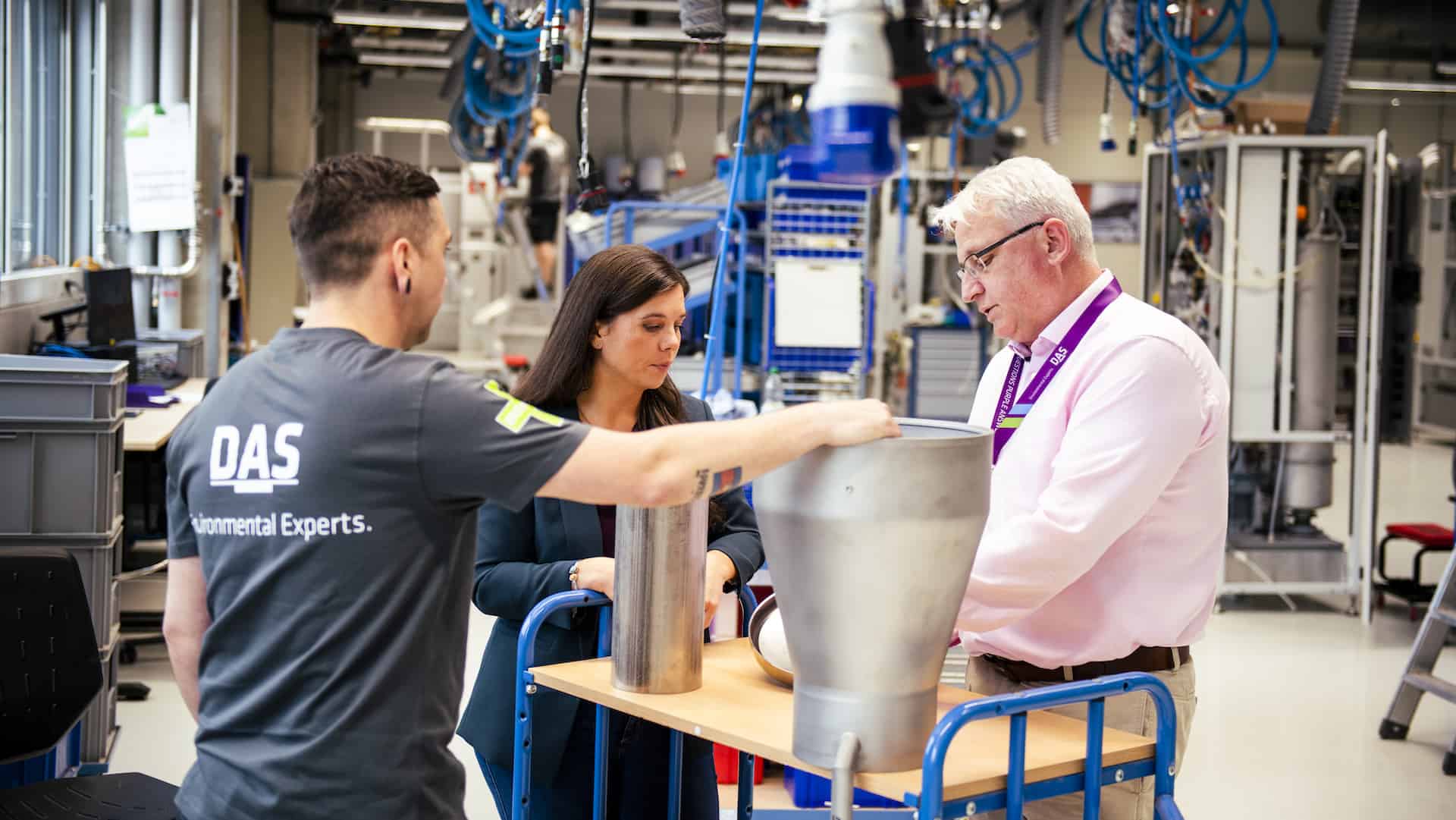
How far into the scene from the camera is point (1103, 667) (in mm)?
1950

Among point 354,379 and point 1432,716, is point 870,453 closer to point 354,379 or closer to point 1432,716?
point 354,379

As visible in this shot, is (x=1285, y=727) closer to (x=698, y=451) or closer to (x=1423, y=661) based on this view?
(x=1423, y=661)

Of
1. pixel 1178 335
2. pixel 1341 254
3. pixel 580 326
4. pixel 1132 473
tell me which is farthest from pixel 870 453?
pixel 1341 254

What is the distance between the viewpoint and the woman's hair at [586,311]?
7.55 ft

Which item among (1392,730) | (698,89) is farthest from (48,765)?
(698,89)

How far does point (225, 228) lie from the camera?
7.38m

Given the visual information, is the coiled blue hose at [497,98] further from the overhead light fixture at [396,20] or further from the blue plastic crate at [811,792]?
the blue plastic crate at [811,792]

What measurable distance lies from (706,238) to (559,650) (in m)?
5.03

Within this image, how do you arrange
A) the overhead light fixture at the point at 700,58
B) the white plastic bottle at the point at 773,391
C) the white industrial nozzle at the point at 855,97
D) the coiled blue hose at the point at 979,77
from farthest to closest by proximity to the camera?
1. the overhead light fixture at the point at 700,58
2. the coiled blue hose at the point at 979,77
3. the white plastic bottle at the point at 773,391
4. the white industrial nozzle at the point at 855,97

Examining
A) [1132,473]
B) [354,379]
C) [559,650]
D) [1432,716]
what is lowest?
[1432,716]

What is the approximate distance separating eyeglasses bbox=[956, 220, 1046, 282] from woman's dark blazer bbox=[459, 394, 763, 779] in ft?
2.00

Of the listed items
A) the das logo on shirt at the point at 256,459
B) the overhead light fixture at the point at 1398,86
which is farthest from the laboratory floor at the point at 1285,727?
the overhead light fixture at the point at 1398,86

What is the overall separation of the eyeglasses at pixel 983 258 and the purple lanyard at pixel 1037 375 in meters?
0.14

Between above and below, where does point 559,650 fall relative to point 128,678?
above
